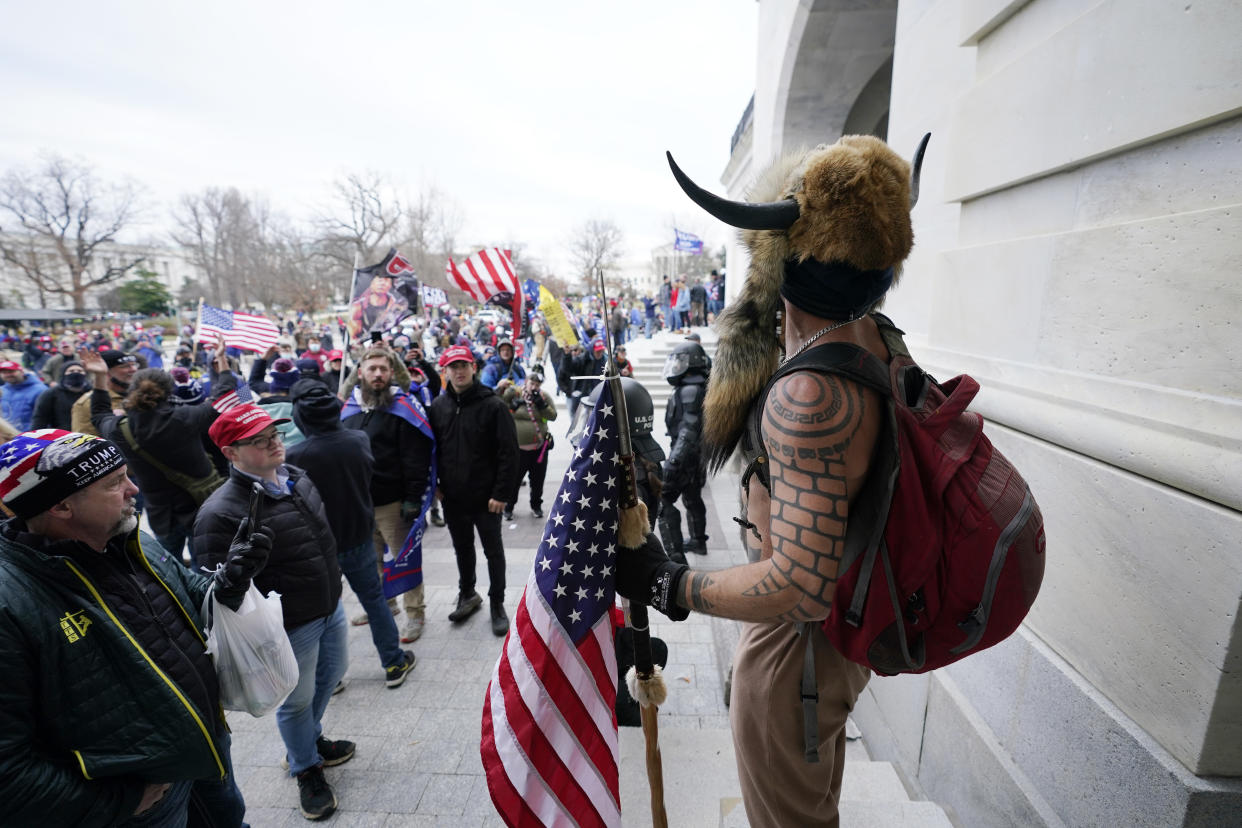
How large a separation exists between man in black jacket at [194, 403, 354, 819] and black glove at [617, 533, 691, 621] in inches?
82.6

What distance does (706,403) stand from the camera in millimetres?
1716

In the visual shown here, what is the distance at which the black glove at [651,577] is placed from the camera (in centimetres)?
160

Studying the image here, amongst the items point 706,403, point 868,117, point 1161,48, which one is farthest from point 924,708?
point 868,117

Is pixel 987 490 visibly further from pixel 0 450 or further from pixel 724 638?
pixel 724 638

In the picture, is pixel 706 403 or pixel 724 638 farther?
pixel 724 638

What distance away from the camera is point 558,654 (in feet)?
5.53

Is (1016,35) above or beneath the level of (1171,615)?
above

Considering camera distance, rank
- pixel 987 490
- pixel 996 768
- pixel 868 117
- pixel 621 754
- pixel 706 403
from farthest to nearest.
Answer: pixel 868 117
pixel 621 754
pixel 996 768
pixel 706 403
pixel 987 490

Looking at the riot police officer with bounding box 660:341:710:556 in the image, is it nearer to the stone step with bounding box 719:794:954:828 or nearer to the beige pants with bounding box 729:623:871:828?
the stone step with bounding box 719:794:954:828

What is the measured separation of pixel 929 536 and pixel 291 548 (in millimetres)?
2959

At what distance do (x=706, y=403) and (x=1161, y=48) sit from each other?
69.8 inches

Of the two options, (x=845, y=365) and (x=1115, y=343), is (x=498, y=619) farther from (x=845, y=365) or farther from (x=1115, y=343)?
(x=1115, y=343)

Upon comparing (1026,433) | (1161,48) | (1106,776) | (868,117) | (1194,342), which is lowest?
(1106,776)

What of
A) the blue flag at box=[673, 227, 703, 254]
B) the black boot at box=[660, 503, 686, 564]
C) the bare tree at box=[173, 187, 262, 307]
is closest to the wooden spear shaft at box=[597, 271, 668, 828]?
the black boot at box=[660, 503, 686, 564]
